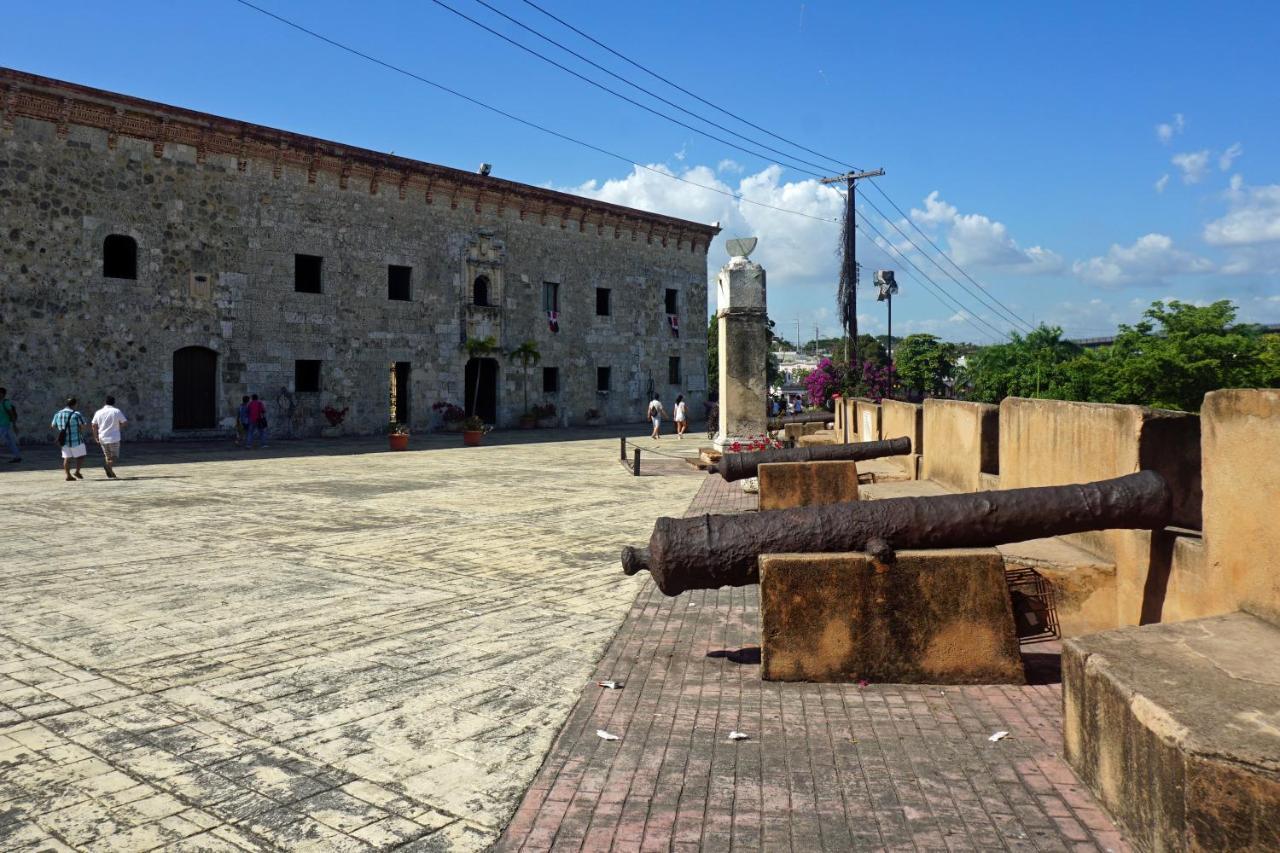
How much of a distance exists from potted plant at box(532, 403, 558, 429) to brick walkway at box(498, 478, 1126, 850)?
25.9 metres

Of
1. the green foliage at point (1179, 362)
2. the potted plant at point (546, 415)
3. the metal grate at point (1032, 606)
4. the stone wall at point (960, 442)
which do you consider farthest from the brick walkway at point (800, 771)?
the green foliage at point (1179, 362)

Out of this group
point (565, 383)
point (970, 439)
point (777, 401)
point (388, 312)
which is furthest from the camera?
point (777, 401)

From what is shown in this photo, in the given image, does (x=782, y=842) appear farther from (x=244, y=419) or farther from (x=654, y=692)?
(x=244, y=419)

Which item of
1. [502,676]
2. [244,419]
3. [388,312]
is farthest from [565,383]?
[502,676]

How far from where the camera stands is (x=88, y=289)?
20.0 meters

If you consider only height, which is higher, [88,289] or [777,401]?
[88,289]

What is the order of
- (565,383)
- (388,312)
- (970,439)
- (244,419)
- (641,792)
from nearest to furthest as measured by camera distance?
(641,792), (970,439), (244,419), (388,312), (565,383)

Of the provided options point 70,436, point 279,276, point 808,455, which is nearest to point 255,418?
point 279,276

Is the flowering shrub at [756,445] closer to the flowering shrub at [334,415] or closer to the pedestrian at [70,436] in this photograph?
the pedestrian at [70,436]

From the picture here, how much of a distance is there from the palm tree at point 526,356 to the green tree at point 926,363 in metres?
21.1

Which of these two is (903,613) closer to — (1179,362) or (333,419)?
(333,419)

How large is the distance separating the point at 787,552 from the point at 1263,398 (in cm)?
203

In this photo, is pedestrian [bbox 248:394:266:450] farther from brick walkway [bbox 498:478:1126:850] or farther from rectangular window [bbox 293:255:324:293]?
brick walkway [bbox 498:478:1126:850]

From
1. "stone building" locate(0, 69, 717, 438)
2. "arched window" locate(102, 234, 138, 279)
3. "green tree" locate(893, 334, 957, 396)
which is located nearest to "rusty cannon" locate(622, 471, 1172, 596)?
"stone building" locate(0, 69, 717, 438)
